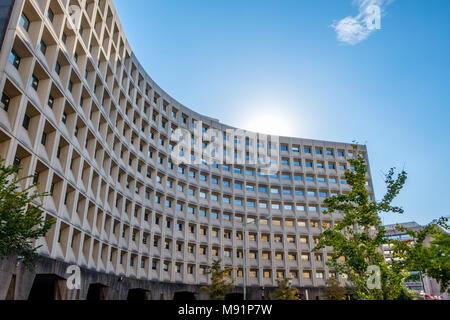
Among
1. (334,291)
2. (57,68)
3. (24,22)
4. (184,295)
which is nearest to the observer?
(24,22)

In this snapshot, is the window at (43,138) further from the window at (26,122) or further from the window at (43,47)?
the window at (43,47)

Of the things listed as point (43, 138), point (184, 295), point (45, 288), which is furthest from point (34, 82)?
point (184, 295)

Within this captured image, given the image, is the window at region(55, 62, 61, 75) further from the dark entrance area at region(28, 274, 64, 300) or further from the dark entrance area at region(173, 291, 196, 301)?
the dark entrance area at region(173, 291, 196, 301)

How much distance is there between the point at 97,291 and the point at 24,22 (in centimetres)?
2362

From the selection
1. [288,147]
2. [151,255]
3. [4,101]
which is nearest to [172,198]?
[151,255]

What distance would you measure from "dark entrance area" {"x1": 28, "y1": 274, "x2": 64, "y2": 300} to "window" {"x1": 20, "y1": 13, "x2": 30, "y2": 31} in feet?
55.8

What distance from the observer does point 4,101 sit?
69.9 ft

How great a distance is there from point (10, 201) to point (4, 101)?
30.2ft

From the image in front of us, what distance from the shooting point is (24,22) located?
23078 millimetres

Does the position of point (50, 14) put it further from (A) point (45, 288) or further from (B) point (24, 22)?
(A) point (45, 288)

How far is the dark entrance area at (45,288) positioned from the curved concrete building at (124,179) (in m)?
0.10

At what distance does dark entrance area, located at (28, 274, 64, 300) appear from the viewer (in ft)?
83.4

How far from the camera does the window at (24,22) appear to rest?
22734mm
